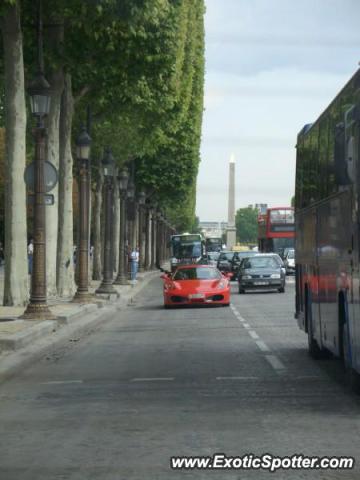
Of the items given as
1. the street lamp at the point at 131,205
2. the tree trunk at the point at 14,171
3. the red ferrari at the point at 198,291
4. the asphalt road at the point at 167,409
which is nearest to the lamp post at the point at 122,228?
the street lamp at the point at 131,205

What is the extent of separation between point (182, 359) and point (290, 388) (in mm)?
4418

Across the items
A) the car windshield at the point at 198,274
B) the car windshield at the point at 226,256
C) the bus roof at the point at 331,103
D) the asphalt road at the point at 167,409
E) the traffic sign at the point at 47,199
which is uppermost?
the bus roof at the point at 331,103

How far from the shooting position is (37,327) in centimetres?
2184

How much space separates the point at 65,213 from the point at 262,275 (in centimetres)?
1225

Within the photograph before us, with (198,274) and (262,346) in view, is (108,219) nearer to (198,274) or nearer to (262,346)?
(198,274)

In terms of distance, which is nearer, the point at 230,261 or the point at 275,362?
the point at 275,362

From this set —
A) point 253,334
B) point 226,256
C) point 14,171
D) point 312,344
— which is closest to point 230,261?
point 226,256

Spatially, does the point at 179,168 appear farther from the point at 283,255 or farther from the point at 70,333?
the point at 70,333

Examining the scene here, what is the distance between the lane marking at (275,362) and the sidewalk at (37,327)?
3.19 meters

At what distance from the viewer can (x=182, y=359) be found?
17641mm

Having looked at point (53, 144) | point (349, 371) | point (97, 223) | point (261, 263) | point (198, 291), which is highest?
point (53, 144)

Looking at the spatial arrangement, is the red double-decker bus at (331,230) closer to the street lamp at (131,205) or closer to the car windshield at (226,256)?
the street lamp at (131,205)

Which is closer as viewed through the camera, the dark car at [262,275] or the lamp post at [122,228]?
the dark car at [262,275]

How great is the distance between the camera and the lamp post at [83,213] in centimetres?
3366
